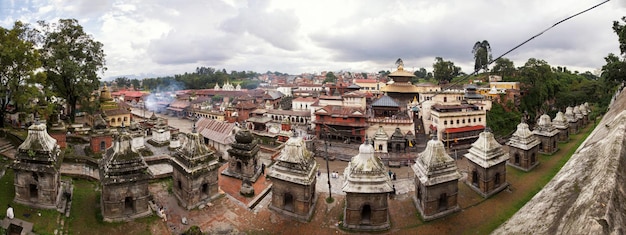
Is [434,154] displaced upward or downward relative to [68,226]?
upward

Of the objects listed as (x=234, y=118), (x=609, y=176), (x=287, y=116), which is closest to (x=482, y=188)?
(x=609, y=176)

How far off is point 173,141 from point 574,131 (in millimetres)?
37460

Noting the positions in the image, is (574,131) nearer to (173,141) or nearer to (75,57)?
(173,141)

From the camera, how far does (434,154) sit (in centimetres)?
1605

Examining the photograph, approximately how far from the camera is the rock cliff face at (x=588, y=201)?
6785 millimetres

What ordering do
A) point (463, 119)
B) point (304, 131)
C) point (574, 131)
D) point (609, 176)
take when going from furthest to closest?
point (304, 131), point (463, 119), point (574, 131), point (609, 176)

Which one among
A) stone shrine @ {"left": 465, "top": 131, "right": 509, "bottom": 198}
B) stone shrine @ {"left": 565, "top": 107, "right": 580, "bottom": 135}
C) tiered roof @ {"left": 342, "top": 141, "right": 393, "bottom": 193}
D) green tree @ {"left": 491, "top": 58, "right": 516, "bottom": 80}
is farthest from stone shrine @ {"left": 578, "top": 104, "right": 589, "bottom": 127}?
tiered roof @ {"left": 342, "top": 141, "right": 393, "bottom": 193}

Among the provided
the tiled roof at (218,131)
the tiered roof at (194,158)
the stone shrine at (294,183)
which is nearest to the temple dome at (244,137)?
the tiered roof at (194,158)

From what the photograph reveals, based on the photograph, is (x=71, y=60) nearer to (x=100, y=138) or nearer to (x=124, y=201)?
(x=100, y=138)

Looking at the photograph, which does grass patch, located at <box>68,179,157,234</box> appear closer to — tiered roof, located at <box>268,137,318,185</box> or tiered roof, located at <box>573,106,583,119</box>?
tiered roof, located at <box>268,137,318,185</box>

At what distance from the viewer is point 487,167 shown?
18031 millimetres

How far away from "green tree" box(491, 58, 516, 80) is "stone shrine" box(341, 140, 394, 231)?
187ft

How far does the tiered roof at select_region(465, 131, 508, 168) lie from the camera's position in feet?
60.1

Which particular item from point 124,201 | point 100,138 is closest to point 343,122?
point 100,138
